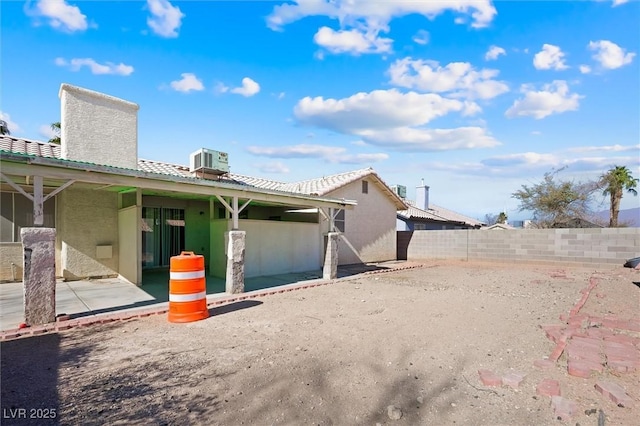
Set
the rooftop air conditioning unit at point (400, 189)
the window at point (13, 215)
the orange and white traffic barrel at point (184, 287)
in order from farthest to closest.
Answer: the rooftop air conditioning unit at point (400, 189)
the window at point (13, 215)
the orange and white traffic barrel at point (184, 287)

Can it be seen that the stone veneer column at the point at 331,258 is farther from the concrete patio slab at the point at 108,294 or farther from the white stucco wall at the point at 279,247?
the white stucco wall at the point at 279,247


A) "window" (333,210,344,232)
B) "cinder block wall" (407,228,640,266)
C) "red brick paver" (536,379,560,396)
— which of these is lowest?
"red brick paver" (536,379,560,396)

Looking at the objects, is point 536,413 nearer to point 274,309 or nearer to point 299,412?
point 299,412

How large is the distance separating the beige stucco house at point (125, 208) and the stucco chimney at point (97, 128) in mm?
28

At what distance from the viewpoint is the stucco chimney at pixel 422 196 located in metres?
29.5

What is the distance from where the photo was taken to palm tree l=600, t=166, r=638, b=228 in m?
24.8

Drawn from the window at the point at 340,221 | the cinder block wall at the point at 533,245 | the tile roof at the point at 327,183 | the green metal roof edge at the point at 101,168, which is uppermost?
the tile roof at the point at 327,183

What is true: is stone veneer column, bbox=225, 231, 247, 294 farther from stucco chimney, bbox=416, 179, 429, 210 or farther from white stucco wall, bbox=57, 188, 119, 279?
stucco chimney, bbox=416, 179, 429, 210

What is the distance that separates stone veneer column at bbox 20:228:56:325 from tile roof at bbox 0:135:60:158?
5362 millimetres

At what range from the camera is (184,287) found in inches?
247

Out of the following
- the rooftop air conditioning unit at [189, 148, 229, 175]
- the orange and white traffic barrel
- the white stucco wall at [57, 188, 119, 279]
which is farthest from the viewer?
the rooftop air conditioning unit at [189, 148, 229, 175]

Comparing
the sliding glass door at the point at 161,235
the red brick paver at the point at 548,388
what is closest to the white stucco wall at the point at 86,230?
the sliding glass door at the point at 161,235

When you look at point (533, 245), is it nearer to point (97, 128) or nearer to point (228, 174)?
point (228, 174)

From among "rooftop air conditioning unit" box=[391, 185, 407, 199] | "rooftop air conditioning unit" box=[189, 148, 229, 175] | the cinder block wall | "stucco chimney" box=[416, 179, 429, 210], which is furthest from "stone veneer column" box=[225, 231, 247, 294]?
"stucco chimney" box=[416, 179, 429, 210]
